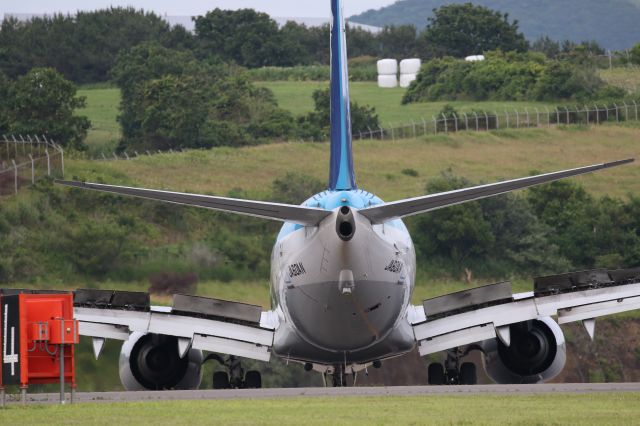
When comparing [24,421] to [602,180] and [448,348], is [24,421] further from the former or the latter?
[602,180]

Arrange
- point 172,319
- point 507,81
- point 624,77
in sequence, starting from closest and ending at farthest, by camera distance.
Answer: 1. point 172,319
2. point 507,81
3. point 624,77

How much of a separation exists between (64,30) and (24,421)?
157383mm

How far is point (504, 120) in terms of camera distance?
135000mm

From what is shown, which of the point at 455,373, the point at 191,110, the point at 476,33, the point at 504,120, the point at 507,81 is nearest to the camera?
the point at 455,373

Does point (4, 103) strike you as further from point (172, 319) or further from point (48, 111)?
point (172, 319)

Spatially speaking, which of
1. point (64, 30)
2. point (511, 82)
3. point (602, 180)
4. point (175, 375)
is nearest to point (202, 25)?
point (64, 30)

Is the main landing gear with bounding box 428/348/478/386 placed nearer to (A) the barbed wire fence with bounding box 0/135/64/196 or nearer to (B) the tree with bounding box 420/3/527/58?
(A) the barbed wire fence with bounding box 0/135/64/196

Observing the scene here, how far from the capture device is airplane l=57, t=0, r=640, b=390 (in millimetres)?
32312

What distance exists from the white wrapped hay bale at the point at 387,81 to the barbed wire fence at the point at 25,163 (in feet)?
239

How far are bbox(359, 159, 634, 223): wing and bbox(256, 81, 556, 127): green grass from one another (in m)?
108

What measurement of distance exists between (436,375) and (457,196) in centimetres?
1204

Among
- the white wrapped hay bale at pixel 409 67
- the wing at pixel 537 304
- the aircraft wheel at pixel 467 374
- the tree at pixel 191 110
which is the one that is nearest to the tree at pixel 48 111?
the tree at pixel 191 110

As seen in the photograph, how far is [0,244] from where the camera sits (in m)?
73.9

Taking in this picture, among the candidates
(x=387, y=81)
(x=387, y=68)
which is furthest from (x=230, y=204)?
(x=387, y=68)
